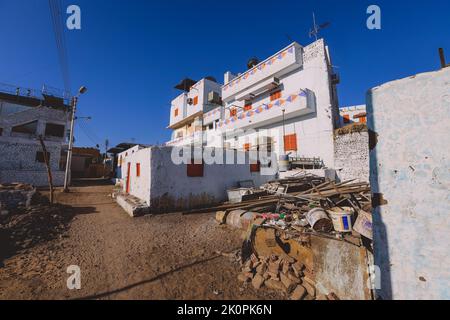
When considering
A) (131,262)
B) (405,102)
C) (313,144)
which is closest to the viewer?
(405,102)

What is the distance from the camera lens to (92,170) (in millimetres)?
28562

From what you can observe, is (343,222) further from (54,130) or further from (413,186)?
(54,130)

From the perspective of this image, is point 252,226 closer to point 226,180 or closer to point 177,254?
point 177,254

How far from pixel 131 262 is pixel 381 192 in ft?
16.0

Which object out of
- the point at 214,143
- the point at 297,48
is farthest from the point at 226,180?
the point at 297,48

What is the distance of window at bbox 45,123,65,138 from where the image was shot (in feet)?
66.4

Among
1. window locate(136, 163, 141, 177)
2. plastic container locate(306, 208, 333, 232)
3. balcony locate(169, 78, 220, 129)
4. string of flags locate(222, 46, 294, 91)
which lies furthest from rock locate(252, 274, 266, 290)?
balcony locate(169, 78, 220, 129)

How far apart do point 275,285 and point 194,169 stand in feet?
23.3

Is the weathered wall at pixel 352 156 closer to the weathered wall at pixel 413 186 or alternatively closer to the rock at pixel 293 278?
the rock at pixel 293 278

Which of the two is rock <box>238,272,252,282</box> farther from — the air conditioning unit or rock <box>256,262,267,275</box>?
the air conditioning unit

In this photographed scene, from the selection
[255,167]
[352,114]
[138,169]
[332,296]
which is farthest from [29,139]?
[352,114]

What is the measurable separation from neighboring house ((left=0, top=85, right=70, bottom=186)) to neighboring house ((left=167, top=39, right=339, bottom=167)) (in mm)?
16355

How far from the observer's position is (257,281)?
3.32 m

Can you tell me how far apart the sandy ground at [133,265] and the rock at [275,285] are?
0.13 m
